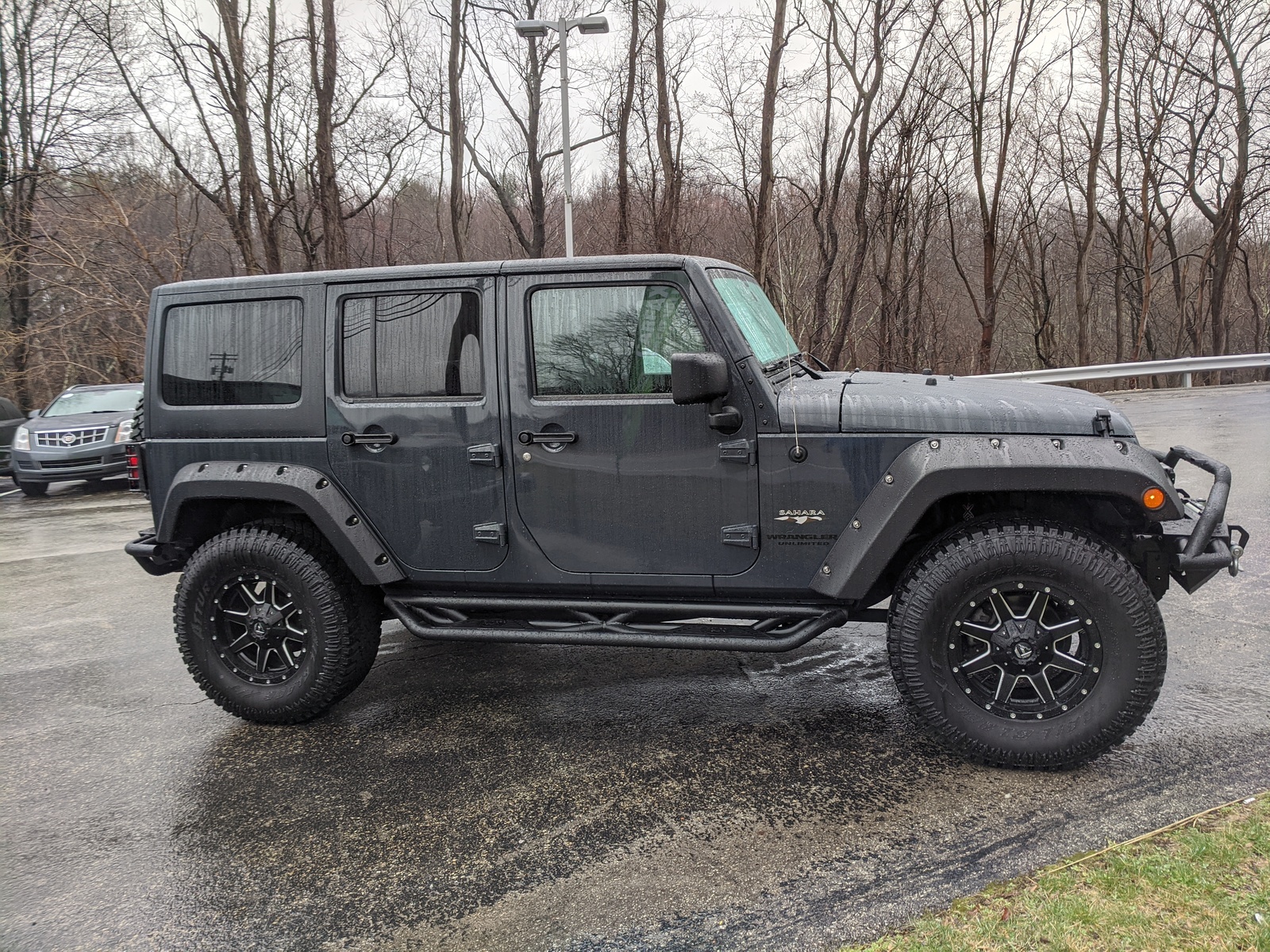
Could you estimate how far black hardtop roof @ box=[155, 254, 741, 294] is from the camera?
3.63 m

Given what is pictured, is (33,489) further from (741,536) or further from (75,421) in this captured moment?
(741,536)

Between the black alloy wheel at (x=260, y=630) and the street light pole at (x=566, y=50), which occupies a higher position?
the street light pole at (x=566, y=50)

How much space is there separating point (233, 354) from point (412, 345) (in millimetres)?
901

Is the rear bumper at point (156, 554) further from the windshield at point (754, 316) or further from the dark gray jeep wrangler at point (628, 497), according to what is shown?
the windshield at point (754, 316)

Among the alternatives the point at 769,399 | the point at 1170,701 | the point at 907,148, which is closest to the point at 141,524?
the point at 769,399

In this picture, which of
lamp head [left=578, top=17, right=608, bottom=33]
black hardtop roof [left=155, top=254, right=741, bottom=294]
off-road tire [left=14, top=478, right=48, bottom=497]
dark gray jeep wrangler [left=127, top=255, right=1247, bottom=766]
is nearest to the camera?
dark gray jeep wrangler [left=127, top=255, right=1247, bottom=766]

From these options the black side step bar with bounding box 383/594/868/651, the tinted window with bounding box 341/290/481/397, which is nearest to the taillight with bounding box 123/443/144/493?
the tinted window with bounding box 341/290/481/397

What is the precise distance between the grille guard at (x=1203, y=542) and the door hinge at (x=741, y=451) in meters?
1.53

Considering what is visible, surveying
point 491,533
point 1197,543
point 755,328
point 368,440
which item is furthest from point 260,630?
point 1197,543

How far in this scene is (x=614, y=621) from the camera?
372 cm

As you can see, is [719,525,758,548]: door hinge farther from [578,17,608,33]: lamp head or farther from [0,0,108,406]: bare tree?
[0,0,108,406]: bare tree

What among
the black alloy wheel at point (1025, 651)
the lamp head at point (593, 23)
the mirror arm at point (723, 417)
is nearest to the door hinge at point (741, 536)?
the mirror arm at point (723, 417)

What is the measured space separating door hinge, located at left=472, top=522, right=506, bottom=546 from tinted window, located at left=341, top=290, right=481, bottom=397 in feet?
1.88

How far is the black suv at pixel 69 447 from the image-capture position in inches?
479
